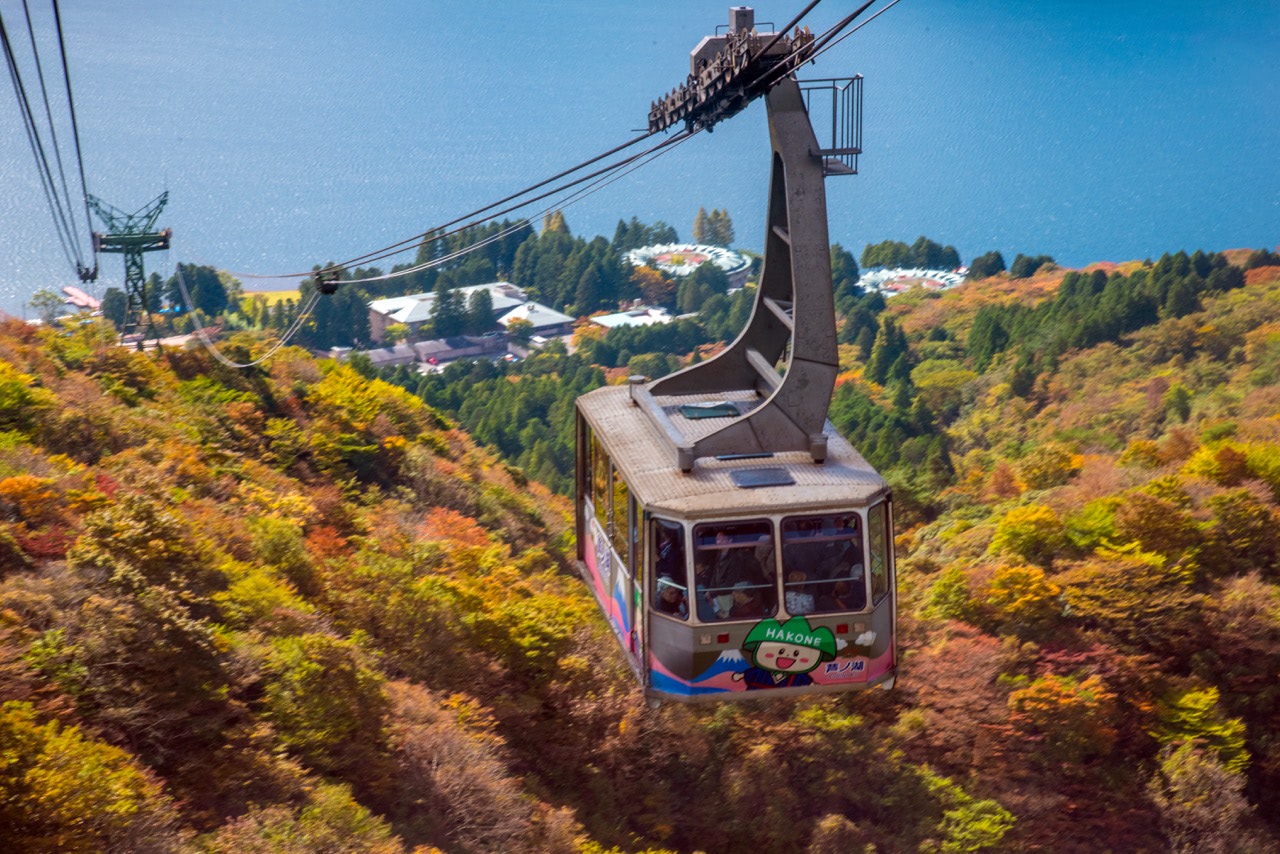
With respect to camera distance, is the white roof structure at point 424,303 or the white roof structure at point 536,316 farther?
the white roof structure at point 536,316

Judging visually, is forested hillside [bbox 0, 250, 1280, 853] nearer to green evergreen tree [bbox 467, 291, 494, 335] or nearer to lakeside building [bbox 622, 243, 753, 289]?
green evergreen tree [bbox 467, 291, 494, 335]

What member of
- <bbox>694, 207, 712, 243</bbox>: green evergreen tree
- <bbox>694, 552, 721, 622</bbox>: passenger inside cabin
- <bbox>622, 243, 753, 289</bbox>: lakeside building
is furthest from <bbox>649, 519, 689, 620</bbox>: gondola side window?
<bbox>694, 207, 712, 243</bbox>: green evergreen tree

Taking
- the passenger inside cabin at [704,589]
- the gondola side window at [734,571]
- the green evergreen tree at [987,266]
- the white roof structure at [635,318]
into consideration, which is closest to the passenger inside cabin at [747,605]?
the gondola side window at [734,571]

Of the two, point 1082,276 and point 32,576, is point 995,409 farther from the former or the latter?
point 32,576

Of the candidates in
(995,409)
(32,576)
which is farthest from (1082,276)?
(32,576)

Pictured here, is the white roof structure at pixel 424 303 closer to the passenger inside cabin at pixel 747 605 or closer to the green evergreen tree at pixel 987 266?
the green evergreen tree at pixel 987 266

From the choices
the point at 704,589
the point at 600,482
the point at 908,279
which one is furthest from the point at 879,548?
the point at 908,279
